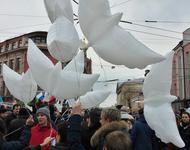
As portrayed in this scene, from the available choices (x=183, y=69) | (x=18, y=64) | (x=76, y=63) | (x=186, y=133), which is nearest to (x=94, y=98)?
(x=76, y=63)

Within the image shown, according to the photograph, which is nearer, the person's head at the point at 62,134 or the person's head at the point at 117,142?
the person's head at the point at 117,142

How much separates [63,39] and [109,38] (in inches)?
14.5

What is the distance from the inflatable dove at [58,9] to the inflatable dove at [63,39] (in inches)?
3.3

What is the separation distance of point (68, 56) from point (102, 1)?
53 cm

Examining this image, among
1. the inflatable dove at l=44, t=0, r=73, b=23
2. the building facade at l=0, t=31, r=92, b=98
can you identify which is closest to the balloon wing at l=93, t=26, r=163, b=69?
the inflatable dove at l=44, t=0, r=73, b=23

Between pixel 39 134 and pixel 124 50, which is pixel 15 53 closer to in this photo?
pixel 39 134

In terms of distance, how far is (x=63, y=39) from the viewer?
108 inches

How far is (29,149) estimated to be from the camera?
3287 mm

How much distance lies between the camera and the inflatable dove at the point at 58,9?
9.70 ft

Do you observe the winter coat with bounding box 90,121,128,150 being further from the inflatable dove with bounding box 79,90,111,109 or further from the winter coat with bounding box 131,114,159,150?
the inflatable dove with bounding box 79,90,111,109

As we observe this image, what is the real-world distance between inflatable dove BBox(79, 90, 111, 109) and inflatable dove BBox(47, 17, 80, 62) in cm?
131

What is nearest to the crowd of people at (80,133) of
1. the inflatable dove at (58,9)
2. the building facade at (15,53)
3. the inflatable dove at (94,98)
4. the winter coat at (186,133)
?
the inflatable dove at (94,98)

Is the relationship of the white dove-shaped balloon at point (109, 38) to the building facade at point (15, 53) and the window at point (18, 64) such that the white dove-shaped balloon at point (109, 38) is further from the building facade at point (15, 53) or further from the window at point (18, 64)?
the window at point (18, 64)

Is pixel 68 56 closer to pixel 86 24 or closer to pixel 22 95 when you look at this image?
pixel 86 24
